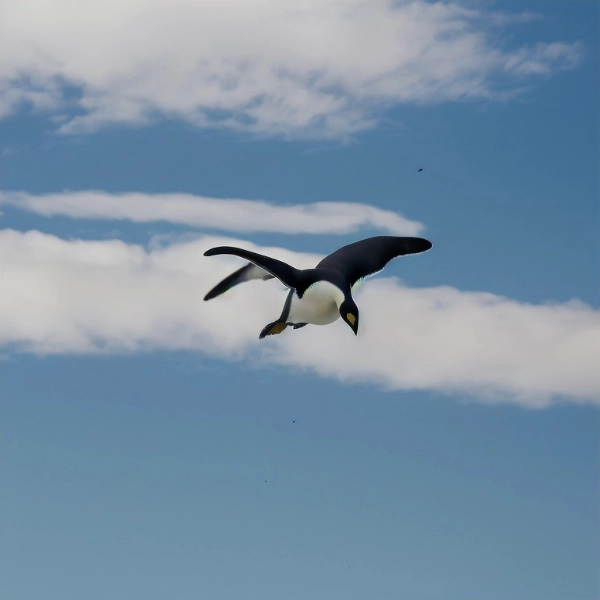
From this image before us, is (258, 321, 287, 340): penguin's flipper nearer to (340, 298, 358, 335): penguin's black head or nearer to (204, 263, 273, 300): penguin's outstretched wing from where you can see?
(340, 298, 358, 335): penguin's black head

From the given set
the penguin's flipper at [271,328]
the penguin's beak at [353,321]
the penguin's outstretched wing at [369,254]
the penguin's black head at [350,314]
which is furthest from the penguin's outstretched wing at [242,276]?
the penguin's beak at [353,321]

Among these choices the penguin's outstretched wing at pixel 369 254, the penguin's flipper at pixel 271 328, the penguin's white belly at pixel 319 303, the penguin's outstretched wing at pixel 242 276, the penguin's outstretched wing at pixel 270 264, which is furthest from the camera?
the penguin's outstretched wing at pixel 242 276

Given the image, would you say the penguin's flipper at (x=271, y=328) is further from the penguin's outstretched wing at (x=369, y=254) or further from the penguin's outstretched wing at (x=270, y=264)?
the penguin's outstretched wing at (x=369, y=254)

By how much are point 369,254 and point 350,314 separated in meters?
2.02

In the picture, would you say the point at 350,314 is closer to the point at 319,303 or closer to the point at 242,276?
the point at 319,303

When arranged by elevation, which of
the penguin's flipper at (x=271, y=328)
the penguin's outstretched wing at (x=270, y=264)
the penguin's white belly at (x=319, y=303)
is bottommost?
the penguin's flipper at (x=271, y=328)

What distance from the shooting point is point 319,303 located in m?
13.7

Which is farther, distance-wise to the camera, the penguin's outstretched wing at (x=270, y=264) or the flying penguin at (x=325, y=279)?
the flying penguin at (x=325, y=279)

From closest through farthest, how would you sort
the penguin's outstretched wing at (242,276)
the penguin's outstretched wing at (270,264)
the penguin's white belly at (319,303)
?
the penguin's outstretched wing at (270,264)
the penguin's white belly at (319,303)
the penguin's outstretched wing at (242,276)

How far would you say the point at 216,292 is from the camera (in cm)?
1634

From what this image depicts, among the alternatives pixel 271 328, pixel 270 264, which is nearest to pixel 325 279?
pixel 270 264

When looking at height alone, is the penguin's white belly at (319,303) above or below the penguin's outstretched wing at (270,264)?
below

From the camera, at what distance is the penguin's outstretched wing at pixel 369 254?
14.8 m

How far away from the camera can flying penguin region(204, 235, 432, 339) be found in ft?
44.5
